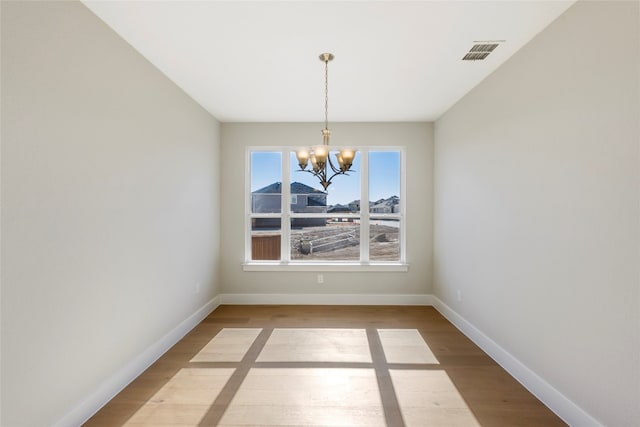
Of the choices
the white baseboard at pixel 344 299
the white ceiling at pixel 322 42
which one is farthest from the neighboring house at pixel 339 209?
the white ceiling at pixel 322 42

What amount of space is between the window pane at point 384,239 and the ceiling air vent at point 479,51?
A: 2363 millimetres

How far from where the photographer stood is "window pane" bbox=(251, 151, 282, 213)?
4.33 m

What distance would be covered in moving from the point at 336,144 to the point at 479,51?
214 cm

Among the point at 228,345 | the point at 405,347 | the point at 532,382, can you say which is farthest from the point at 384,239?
the point at 228,345

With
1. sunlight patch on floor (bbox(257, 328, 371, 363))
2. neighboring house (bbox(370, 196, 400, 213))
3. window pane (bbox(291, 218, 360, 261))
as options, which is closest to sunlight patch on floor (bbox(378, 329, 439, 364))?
Answer: sunlight patch on floor (bbox(257, 328, 371, 363))

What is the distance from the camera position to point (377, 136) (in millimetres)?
4160

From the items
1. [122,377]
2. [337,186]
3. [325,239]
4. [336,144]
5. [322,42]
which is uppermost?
[322,42]

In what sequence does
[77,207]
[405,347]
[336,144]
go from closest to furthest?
[77,207], [405,347], [336,144]

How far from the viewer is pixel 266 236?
14.2 ft

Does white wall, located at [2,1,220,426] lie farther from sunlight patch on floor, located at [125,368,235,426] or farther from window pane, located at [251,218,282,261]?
window pane, located at [251,218,282,261]

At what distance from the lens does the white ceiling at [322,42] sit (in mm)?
1835

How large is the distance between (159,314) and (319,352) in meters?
1.54

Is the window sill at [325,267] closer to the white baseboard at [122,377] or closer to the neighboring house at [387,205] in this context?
the neighboring house at [387,205]

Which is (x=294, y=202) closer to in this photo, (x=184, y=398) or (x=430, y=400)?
(x=184, y=398)
